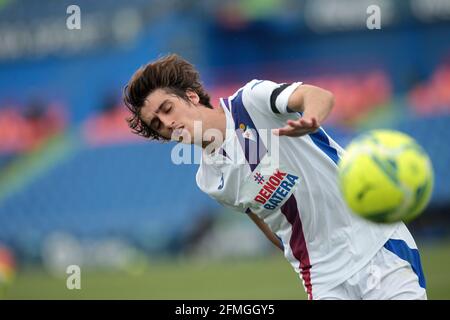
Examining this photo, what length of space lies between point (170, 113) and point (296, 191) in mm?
961

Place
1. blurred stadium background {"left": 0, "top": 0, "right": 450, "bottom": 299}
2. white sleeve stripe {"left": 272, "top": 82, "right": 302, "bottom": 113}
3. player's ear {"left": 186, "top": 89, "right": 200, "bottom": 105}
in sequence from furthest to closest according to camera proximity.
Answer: blurred stadium background {"left": 0, "top": 0, "right": 450, "bottom": 299} < player's ear {"left": 186, "top": 89, "right": 200, "bottom": 105} < white sleeve stripe {"left": 272, "top": 82, "right": 302, "bottom": 113}

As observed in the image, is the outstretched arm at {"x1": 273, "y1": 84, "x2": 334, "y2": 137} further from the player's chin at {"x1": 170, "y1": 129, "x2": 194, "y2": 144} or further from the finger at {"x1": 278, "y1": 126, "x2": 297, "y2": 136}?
the player's chin at {"x1": 170, "y1": 129, "x2": 194, "y2": 144}

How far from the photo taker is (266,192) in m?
5.39

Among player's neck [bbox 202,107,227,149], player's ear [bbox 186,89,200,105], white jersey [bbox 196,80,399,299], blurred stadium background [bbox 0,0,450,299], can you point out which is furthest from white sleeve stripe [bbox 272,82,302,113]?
blurred stadium background [bbox 0,0,450,299]

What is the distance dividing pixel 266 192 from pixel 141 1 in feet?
61.0

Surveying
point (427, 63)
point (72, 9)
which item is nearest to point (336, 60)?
point (427, 63)

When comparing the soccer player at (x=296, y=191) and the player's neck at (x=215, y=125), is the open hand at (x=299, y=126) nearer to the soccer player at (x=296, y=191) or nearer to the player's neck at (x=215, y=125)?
the soccer player at (x=296, y=191)

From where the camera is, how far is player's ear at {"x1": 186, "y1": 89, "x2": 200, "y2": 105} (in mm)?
5633

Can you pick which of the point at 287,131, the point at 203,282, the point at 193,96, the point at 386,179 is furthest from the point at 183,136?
the point at 203,282

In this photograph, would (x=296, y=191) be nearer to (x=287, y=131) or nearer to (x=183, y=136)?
(x=183, y=136)

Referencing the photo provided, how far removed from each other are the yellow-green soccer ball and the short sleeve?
561mm

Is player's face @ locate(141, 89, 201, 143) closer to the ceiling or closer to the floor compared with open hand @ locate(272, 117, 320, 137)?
closer to the floor

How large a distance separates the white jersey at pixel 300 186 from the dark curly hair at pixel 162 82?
36 cm

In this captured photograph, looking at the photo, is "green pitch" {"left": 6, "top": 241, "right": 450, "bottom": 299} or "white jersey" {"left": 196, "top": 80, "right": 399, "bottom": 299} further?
"green pitch" {"left": 6, "top": 241, "right": 450, "bottom": 299}
